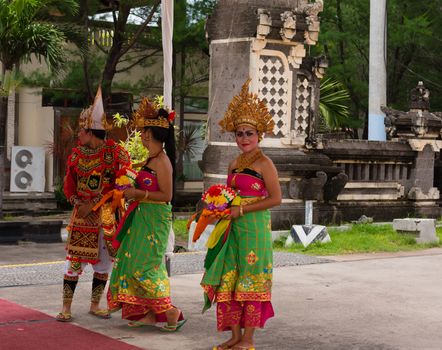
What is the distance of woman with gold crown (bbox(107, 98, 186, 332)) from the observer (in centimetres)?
779

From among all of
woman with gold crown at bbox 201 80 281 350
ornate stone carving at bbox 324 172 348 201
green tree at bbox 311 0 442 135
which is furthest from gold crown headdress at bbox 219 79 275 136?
green tree at bbox 311 0 442 135

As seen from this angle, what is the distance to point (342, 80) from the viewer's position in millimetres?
23453

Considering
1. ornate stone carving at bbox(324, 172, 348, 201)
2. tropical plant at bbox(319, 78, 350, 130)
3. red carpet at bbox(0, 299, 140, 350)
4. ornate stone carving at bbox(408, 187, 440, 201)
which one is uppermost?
tropical plant at bbox(319, 78, 350, 130)

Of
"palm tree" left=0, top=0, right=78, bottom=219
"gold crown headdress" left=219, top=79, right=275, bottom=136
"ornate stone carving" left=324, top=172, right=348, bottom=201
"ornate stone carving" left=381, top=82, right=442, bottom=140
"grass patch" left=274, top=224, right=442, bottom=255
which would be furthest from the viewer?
"ornate stone carving" left=381, top=82, right=442, bottom=140

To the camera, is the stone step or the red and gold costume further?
the stone step

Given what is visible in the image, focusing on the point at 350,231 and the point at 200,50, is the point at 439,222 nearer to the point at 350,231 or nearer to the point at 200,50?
the point at 350,231

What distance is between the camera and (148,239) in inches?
307

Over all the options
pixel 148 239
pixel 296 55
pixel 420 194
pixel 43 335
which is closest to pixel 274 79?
pixel 296 55

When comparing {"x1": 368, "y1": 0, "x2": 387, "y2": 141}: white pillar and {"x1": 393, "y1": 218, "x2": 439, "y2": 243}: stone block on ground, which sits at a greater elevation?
{"x1": 368, "y1": 0, "x2": 387, "y2": 141}: white pillar

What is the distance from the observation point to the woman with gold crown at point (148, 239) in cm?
779

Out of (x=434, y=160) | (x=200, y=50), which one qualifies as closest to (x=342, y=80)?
(x=200, y=50)

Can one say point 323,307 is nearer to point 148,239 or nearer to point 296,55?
point 148,239

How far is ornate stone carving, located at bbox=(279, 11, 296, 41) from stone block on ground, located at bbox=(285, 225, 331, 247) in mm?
2918

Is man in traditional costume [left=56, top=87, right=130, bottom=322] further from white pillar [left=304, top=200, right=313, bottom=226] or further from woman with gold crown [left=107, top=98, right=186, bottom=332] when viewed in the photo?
white pillar [left=304, top=200, right=313, bottom=226]
